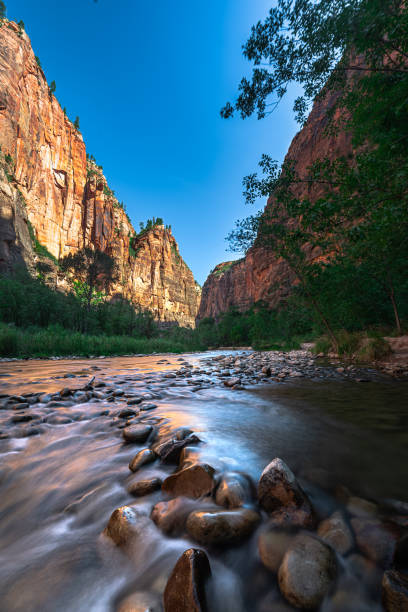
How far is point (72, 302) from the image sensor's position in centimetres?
2648

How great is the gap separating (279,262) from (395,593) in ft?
160

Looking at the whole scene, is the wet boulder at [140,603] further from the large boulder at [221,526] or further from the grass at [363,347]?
the grass at [363,347]

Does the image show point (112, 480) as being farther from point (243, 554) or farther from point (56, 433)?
point (56, 433)

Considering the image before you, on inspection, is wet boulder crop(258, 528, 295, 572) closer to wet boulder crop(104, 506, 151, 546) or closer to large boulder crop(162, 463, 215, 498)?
large boulder crop(162, 463, 215, 498)

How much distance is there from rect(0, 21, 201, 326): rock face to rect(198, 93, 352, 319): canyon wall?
2387 cm

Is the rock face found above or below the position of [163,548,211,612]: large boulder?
above

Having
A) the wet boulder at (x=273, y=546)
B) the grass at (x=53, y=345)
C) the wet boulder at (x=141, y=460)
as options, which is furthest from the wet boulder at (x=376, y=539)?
the grass at (x=53, y=345)

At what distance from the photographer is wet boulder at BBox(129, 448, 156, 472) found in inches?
63.6

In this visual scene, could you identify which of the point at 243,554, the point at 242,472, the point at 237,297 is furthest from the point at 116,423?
the point at 237,297

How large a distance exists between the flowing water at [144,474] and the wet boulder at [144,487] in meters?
0.04

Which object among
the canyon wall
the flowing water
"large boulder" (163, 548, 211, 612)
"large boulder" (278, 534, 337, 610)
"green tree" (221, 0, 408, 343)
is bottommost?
the flowing water

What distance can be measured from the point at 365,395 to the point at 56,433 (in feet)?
13.3

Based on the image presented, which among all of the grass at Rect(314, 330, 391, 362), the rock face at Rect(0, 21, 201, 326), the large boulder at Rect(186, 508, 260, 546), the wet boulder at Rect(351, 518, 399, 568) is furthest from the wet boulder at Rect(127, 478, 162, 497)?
the rock face at Rect(0, 21, 201, 326)

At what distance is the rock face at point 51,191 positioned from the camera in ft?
124
